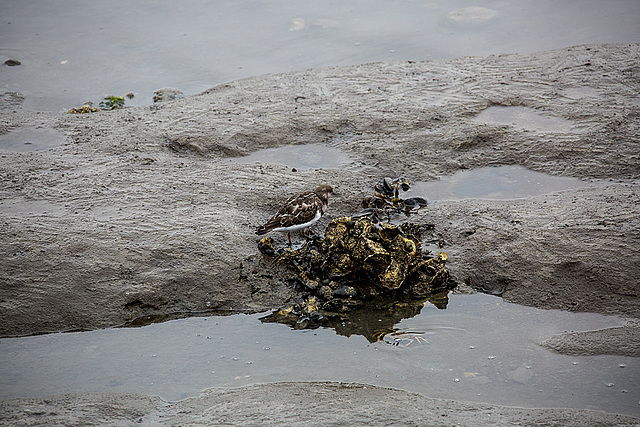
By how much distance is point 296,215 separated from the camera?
6305 mm

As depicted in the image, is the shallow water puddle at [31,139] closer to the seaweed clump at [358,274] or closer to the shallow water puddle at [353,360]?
the shallow water puddle at [353,360]

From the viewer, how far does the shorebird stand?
629 cm

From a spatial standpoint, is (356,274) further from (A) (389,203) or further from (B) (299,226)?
(A) (389,203)

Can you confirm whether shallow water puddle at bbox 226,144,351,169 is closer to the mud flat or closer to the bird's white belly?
the mud flat

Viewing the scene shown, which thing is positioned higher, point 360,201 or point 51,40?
point 51,40

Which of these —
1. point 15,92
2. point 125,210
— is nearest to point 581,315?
point 125,210

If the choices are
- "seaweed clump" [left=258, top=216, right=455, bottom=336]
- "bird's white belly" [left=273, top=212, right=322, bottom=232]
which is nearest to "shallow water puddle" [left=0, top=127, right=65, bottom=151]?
"bird's white belly" [left=273, top=212, right=322, bottom=232]

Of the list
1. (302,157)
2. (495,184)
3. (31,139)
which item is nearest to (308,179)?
(302,157)

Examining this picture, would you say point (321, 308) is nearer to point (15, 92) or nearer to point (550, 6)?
point (15, 92)

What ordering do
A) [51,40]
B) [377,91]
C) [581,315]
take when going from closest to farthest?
1. [581,315]
2. [377,91]
3. [51,40]

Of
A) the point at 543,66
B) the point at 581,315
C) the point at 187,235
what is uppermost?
the point at 543,66

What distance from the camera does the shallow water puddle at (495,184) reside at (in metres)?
7.45

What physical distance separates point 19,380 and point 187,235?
2.20 m

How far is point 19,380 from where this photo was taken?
16.4 ft
